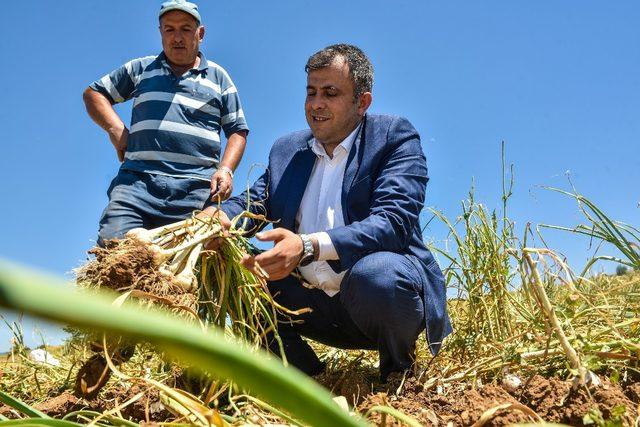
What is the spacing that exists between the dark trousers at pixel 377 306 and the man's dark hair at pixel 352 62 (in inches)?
33.8

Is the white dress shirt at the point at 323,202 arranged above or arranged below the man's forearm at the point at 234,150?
below

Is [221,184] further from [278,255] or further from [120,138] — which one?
[278,255]

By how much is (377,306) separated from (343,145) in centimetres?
81

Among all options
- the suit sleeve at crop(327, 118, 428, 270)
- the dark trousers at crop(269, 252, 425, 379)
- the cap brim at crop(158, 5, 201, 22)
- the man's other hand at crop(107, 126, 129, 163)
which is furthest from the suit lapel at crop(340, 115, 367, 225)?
the man's other hand at crop(107, 126, 129, 163)

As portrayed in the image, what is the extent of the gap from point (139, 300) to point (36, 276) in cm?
209

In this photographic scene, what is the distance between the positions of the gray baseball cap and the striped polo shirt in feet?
0.88

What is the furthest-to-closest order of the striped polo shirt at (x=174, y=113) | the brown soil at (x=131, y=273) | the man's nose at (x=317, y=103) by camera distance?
the striped polo shirt at (x=174, y=113) → the man's nose at (x=317, y=103) → the brown soil at (x=131, y=273)

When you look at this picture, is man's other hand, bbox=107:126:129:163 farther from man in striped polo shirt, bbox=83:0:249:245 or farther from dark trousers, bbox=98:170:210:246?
dark trousers, bbox=98:170:210:246

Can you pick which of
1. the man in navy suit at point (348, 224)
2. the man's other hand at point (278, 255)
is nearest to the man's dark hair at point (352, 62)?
the man in navy suit at point (348, 224)

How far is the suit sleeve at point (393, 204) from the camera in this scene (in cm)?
272

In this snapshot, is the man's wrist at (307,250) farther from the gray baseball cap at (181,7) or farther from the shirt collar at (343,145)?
the gray baseball cap at (181,7)

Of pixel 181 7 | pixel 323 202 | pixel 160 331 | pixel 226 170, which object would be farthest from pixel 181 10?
pixel 160 331

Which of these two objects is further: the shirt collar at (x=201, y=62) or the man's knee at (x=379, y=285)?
the shirt collar at (x=201, y=62)

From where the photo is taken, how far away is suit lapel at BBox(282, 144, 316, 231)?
3.16 m
